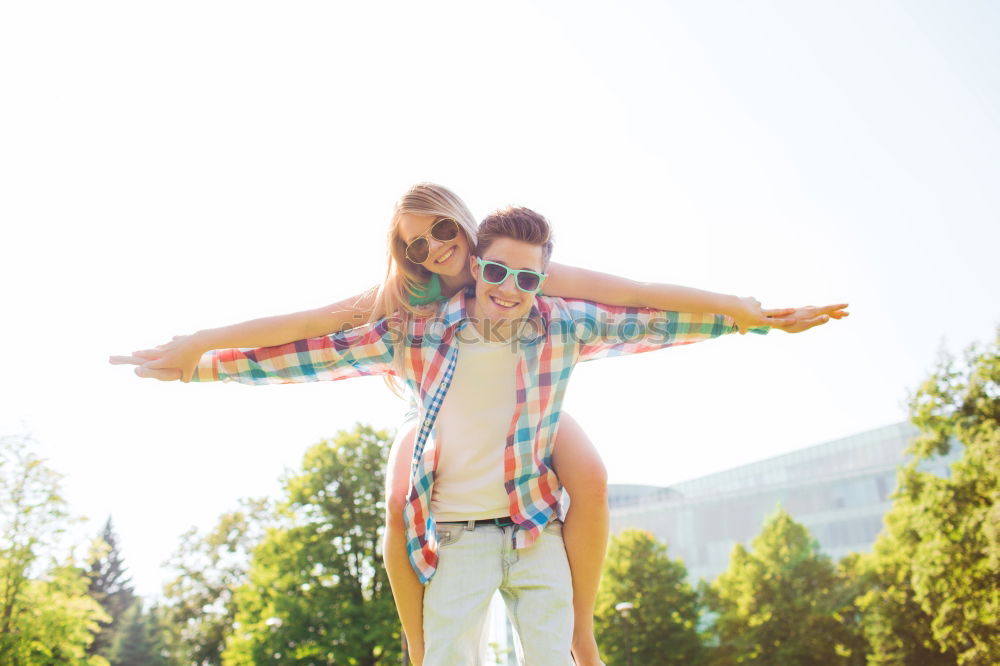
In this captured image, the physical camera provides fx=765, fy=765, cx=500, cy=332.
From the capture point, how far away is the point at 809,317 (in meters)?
2.94

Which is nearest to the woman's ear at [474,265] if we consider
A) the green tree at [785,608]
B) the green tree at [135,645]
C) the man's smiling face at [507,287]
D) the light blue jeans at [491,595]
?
the man's smiling face at [507,287]

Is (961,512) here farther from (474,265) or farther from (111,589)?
(111,589)

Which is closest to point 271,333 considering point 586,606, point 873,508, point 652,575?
point 586,606

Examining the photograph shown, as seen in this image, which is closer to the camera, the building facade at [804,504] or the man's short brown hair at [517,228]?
the man's short brown hair at [517,228]

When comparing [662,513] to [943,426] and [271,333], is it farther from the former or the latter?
[271,333]

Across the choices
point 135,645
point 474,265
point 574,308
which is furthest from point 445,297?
point 135,645

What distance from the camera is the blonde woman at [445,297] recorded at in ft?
8.96

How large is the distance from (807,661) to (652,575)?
579 centimetres

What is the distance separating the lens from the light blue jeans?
2.48 metres

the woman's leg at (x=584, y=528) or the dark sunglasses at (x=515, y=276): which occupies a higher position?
the dark sunglasses at (x=515, y=276)

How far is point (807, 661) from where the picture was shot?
2623 cm

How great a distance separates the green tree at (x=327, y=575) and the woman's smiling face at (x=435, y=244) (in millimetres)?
18000

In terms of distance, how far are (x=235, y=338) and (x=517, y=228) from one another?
1107mm

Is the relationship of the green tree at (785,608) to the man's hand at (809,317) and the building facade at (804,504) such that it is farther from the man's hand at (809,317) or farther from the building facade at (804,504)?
the man's hand at (809,317)
